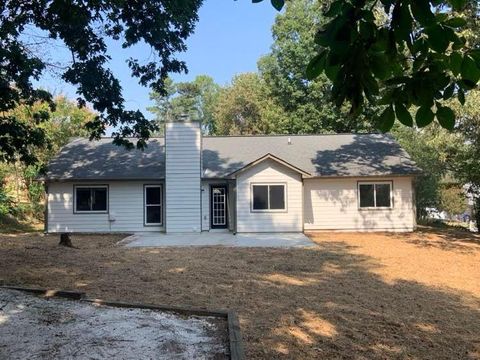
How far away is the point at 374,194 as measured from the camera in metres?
20.3

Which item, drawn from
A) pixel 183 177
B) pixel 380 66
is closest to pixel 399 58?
pixel 380 66

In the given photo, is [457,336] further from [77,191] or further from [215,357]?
[77,191]

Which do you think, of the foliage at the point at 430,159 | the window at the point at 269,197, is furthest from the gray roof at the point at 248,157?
the window at the point at 269,197

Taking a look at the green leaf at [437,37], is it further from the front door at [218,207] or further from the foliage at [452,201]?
the foliage at [452,201]

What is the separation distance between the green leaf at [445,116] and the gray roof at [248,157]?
687 inches

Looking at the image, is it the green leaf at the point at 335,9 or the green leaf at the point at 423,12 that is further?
the green leaf at the point at 335,9

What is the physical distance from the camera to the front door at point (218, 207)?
2011 cm

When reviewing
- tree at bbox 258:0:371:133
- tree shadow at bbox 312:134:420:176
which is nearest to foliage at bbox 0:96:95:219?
tree shadow at bbox 312:134:420:176

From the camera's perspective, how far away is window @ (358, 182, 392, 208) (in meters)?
20.2

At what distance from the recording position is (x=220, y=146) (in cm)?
2311

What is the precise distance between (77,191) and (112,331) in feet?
53.1

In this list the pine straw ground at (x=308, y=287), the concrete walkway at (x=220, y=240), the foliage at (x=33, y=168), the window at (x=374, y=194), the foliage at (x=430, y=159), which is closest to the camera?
the pine straw ground at (x=308, y=287)

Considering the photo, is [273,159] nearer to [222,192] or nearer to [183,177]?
[222,192]

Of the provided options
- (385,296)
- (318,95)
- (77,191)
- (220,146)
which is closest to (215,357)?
(385,296)
